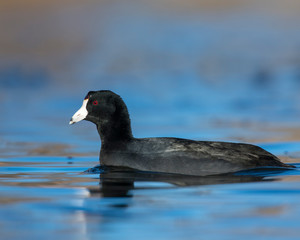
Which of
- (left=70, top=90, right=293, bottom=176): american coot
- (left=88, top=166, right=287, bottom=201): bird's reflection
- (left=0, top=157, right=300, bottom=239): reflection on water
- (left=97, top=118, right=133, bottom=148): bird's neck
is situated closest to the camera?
Result: (left=0, top=157, right=300, bottom=239): reflection on water

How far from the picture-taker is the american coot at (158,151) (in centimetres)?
912

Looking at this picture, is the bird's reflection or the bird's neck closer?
the bird's reflection

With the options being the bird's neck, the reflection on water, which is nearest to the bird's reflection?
the reflection on water

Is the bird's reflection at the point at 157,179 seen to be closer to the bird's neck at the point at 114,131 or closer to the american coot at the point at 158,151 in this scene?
the american coot at the point at 158,151

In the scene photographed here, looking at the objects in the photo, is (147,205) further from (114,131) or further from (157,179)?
(114,131)

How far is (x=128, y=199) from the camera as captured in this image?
7.57m

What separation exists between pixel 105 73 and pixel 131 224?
20772mm

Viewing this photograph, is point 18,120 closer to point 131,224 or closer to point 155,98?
point 155,98

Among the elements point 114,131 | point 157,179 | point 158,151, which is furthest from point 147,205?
point 114,131

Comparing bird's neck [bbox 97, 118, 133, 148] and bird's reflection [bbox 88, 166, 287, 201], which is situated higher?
bird's neck [bbox 97, 118, 133, 148]

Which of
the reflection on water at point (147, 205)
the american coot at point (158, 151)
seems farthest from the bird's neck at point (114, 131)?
the reflection on water at point (147, 205)

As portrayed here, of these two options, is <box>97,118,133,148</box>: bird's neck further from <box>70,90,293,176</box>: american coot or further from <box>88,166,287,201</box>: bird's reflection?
<box>88,166,287,201</box>: bird's reflection

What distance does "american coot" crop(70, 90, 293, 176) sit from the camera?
9.12 metres

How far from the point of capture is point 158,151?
9.32 metres
